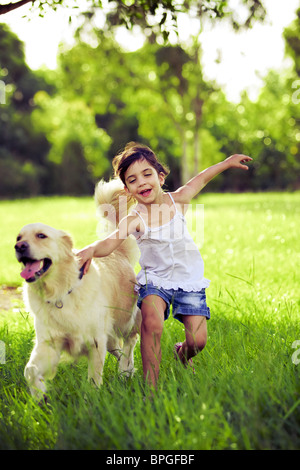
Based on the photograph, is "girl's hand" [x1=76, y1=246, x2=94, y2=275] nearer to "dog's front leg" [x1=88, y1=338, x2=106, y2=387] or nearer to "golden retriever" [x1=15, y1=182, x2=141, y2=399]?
"golden retriever" [x1=15, y1=182, x2=141, y2=399]

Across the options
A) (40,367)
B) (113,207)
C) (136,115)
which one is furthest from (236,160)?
(136,115)

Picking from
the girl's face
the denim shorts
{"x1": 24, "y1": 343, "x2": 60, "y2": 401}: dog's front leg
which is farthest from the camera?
the girl's face

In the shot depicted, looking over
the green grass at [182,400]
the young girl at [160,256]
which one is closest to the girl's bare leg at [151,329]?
the young girl at [160,256]

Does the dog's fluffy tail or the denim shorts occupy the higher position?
the dog's fluffy tail

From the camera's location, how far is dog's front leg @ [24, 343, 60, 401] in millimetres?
2943

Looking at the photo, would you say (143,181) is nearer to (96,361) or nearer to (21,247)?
(21,247)

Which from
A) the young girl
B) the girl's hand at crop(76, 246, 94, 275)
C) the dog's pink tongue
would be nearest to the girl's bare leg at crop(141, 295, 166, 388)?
the young girl

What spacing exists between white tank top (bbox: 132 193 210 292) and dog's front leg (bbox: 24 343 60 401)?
796mm

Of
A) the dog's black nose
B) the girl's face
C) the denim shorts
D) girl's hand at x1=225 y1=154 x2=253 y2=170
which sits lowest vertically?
the denim shorts

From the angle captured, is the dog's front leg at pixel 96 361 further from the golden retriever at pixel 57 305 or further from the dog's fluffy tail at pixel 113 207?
the dog's fluffy tail at pixel 113 207

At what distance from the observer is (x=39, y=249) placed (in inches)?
110

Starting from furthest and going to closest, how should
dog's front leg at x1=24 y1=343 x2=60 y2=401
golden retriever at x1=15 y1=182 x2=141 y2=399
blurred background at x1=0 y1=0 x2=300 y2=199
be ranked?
blurred background at x1=0 y1=0 x2=300 y2=199 → dog's front leg at x1=24 y1=343 x2=60 y2=401 → golden retriever at x1=15 y1=182 x2=141 y2=399

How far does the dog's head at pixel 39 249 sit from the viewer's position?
2.73m

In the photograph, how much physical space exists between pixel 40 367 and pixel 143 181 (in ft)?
4.51
